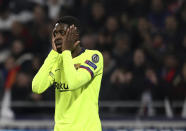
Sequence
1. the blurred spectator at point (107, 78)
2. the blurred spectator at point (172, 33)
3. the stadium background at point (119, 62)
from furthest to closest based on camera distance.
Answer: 1. the blurred spectator at point (172, 33)
2. the blurred spectator at point (107, 78)
3. the stadium background at point (119, 62)

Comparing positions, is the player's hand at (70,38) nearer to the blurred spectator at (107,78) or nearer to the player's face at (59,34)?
the player's face at (59,34)

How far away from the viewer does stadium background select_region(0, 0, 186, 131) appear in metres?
8.42

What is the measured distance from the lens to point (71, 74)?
436cm

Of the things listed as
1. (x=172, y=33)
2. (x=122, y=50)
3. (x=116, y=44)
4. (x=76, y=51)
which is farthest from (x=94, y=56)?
(x=172, y=33)

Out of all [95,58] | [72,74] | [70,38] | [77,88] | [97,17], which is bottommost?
[77,88]

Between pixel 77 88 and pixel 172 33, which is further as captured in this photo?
pixel 172 33

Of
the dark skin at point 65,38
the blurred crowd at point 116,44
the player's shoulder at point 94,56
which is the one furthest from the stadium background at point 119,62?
the dark skin at point 65,38

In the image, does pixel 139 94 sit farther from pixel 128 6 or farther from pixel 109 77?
pixel 128 6

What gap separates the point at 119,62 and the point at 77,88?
4.63 m

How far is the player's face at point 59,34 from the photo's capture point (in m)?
4.57

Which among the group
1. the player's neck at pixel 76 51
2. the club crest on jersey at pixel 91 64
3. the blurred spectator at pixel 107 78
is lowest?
the blurred spectator at pixel 107 78

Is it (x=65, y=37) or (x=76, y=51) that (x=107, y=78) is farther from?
(x=65, y=37)

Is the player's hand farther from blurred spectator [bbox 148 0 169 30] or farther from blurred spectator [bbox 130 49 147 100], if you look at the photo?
blurred spectator [bbox 148 0 169 30]

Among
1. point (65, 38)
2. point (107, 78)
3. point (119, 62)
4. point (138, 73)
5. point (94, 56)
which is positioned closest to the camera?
point (65, 38)
